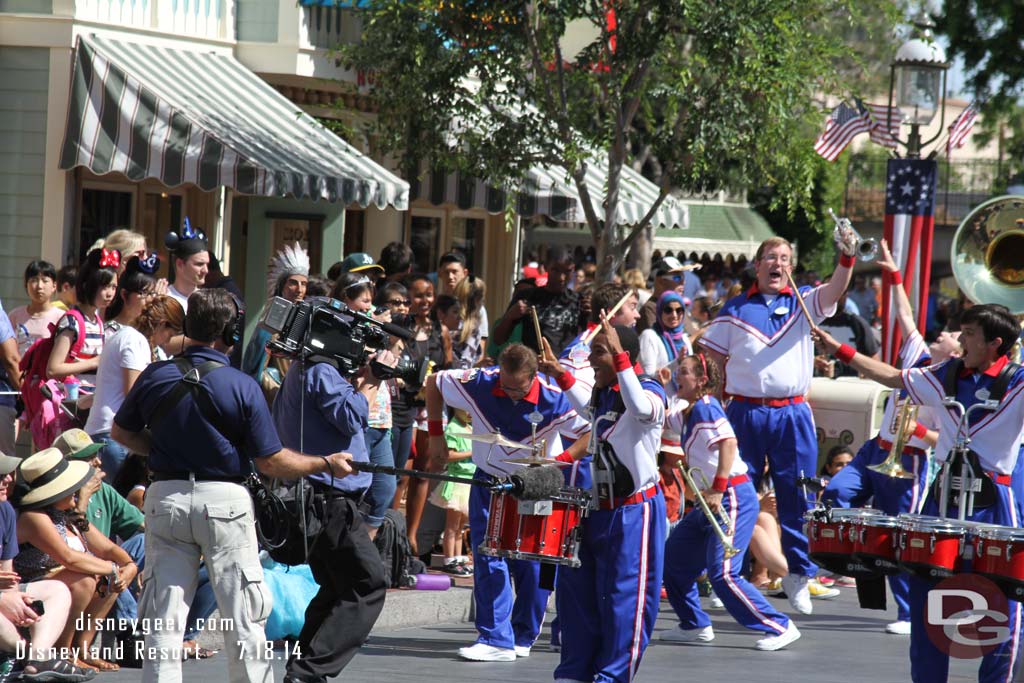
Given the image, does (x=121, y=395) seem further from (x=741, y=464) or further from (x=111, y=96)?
(x=111, y=96)

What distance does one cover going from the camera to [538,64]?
43.7ft

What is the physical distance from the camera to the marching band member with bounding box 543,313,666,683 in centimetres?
702

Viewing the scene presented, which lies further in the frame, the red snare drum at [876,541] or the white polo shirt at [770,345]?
the white polo shirt at [770,345]

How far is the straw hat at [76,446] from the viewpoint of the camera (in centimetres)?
764

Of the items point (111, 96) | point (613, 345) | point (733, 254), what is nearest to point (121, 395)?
point (613, 345)

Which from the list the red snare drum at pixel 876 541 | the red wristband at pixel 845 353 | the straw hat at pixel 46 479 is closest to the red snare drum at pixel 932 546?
the red snare drum at pixel 876 541

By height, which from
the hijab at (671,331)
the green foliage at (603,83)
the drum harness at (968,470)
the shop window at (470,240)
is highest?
the green foliage at (603,83)

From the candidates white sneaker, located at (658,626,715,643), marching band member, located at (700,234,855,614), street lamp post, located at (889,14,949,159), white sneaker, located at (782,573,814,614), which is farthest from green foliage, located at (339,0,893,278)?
white sneaker, located at (658,626,715,643)

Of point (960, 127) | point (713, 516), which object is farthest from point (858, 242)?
point (960, 127)

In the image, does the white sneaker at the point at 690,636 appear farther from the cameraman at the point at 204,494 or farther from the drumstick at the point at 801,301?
the cameraman at the point at 204,494

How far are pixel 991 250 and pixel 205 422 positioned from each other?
4883 mm

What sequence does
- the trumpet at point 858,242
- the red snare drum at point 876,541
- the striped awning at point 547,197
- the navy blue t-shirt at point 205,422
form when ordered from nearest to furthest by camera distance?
the navy blue t-shirt at point 205,422
the red snare drum at point 876,541
the trumpet at point 858,242
the striped awning at point 547,197

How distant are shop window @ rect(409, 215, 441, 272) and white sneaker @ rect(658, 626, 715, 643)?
912 centimetres

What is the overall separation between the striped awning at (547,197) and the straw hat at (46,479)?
8.50 metres
